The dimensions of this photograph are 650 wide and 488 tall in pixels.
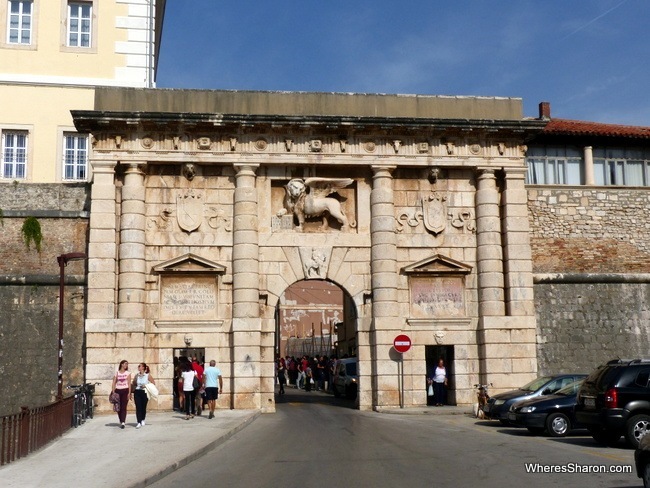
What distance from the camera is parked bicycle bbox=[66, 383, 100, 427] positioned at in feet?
66.2

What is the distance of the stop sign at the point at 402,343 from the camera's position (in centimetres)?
2489

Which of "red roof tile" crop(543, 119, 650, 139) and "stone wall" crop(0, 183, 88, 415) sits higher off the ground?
"red roof tile" crop(543, 119, 650, 139)

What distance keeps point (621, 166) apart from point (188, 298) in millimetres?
17268

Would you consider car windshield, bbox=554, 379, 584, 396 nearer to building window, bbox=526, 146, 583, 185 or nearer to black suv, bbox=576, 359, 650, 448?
black suv, bbox=576, 359, 650, 448

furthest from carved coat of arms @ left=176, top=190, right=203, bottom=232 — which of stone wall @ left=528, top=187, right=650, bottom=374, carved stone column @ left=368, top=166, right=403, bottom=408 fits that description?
stone wall @ left=528, top=187, right=650, bottom=374

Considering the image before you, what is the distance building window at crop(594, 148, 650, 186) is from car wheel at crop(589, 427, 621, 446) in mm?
16695

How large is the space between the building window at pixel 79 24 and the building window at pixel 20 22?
1.42 metres

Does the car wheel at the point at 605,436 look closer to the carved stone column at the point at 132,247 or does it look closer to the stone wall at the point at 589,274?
the stone wall at the point at 589,274

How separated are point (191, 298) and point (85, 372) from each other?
12.3ft

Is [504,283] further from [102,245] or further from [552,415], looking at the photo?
[102,245]

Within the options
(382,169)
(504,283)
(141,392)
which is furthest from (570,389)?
(141,392)

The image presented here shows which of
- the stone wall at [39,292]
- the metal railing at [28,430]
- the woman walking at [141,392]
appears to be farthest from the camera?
the stone wall at [39,292]

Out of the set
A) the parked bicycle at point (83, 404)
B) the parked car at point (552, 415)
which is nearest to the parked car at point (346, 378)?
the parked bicycle at point (83, 404)

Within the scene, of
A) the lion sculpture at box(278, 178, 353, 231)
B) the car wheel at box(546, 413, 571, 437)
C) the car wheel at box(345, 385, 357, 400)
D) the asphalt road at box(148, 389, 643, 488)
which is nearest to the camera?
the asphalt road at box(148, 389, 643, 488)
